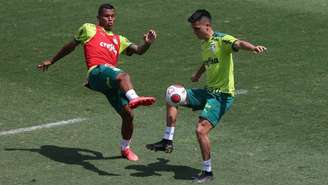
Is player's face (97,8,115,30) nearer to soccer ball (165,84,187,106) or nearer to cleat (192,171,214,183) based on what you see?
soccer ball (165,84,187,106)

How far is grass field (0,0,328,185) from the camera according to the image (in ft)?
35.6

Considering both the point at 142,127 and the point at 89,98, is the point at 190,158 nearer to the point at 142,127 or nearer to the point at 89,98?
the point at 142,127

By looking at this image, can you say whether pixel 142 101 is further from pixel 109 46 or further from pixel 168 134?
pixel 109 46

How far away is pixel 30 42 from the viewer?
1827 cm

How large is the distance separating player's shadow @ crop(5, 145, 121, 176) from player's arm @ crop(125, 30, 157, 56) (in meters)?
1.54

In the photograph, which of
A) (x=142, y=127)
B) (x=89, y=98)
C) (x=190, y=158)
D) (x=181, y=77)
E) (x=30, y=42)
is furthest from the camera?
(x=30, y=42)

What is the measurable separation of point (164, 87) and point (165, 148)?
13.8 ft

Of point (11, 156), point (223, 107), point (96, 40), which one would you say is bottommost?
point (11, 156)

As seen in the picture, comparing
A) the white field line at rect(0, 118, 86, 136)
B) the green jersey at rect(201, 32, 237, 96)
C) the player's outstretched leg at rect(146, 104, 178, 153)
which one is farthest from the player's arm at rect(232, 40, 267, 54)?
the white field line at rect(0, 118, 86, 136)

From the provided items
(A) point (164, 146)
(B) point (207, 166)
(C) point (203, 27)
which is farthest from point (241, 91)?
(B) point (207, 166)

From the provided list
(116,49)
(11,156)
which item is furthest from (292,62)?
(11,156)

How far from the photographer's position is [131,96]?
10719 millimetres

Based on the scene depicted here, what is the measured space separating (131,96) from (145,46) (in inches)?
43.1

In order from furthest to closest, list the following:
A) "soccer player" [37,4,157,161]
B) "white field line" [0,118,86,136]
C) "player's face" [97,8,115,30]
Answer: "white field line" [0,118,86,136] < "player's face" [97,8,115,30] < "soccer player" [37,4,157,161]
